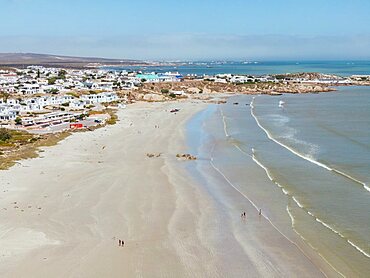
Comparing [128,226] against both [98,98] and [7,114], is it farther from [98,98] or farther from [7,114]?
[98,98]

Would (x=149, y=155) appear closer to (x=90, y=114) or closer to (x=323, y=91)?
(x=90, y=114)

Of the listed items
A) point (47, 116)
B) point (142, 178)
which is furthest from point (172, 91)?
point (142, 178)

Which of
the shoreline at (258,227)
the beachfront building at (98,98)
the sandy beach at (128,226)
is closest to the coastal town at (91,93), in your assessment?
the beachfront building at (98,98)

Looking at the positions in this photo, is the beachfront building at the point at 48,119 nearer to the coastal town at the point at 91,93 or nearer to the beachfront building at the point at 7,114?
the coastal town at the point at 91,93

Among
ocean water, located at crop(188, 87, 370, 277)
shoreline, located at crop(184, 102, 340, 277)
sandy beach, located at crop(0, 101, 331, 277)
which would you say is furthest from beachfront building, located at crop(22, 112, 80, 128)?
shoreline, located at crop(184, 102, 340, 277)

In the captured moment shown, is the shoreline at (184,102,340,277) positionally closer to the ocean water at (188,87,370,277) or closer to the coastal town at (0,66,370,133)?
the ocean water at (188,87,370,277)
